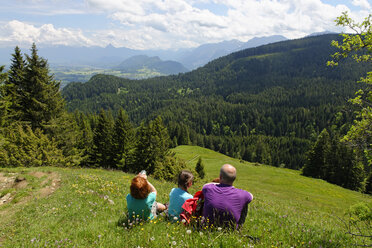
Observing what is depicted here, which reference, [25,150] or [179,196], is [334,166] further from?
[25,150]

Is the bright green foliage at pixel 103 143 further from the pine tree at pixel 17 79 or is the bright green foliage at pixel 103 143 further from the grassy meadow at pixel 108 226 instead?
the grassy meadow at pixel 108 226

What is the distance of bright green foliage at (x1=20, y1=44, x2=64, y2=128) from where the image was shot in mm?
26078

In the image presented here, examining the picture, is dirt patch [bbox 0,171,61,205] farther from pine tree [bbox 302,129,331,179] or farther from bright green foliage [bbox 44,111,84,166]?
pine tree [bbox 302,129,331,179]

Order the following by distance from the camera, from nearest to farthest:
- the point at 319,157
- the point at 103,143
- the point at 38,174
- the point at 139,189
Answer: the point at 139,189 → the point at 38,174 → the point at 103,143 → the point at 319,157

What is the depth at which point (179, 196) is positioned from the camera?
6.03m

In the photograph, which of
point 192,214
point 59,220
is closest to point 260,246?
point 192,214

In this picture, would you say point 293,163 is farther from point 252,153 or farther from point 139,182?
point 139,182

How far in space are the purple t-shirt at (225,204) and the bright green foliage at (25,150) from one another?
22.7 m

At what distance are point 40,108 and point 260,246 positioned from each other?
31734 mm

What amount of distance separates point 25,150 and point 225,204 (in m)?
25.6

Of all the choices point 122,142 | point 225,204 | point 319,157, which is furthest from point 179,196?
point 319,157

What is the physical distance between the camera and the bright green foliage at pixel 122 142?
43.8m

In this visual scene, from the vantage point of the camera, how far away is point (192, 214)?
5.65m

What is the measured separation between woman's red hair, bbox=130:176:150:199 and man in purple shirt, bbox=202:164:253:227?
1.88 meters
